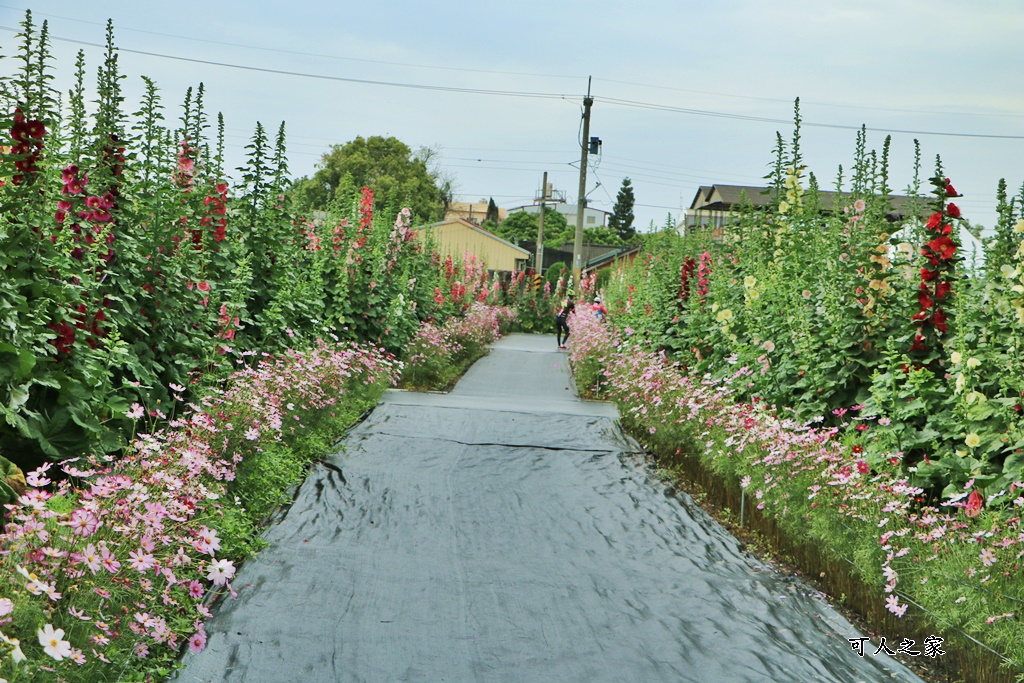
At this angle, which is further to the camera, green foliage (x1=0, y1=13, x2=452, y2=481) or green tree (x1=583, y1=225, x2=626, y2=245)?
green tree (x1=583, y1=225, x2=626, y2=245)

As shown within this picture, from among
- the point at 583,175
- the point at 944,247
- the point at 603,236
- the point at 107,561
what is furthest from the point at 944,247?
the point at 603,236

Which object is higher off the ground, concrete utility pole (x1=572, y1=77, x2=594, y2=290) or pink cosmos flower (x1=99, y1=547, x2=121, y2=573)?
concrete utility pole (x1=572, y1=77, x2=594, y2=290)

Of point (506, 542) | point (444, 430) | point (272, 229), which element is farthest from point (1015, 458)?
point (272, 229)

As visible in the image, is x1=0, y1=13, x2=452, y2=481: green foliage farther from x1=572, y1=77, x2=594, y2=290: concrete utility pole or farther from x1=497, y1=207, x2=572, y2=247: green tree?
x1=497, y1=207, x2=572, y2=247: green tree

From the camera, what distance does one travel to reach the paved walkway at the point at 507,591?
Result: 4043 mm

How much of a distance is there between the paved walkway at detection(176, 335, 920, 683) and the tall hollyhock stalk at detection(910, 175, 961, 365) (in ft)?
5.67

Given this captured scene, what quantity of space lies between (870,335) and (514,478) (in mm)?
2727

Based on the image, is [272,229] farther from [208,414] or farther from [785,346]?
[785,346]

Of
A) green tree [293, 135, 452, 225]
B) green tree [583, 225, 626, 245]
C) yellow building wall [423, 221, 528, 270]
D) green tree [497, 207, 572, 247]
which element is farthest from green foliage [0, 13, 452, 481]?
green tree [583, 225, 626, 245]

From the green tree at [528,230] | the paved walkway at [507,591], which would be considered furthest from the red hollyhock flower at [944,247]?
the green tree at [528,230]

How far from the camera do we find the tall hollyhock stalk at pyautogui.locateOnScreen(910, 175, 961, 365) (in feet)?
20.1

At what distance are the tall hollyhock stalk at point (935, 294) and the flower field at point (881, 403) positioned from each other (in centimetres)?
1

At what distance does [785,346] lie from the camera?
25.1 ft

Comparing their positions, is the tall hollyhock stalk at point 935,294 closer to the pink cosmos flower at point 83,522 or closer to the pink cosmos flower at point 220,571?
the pink cosmos flower at point 220,571
